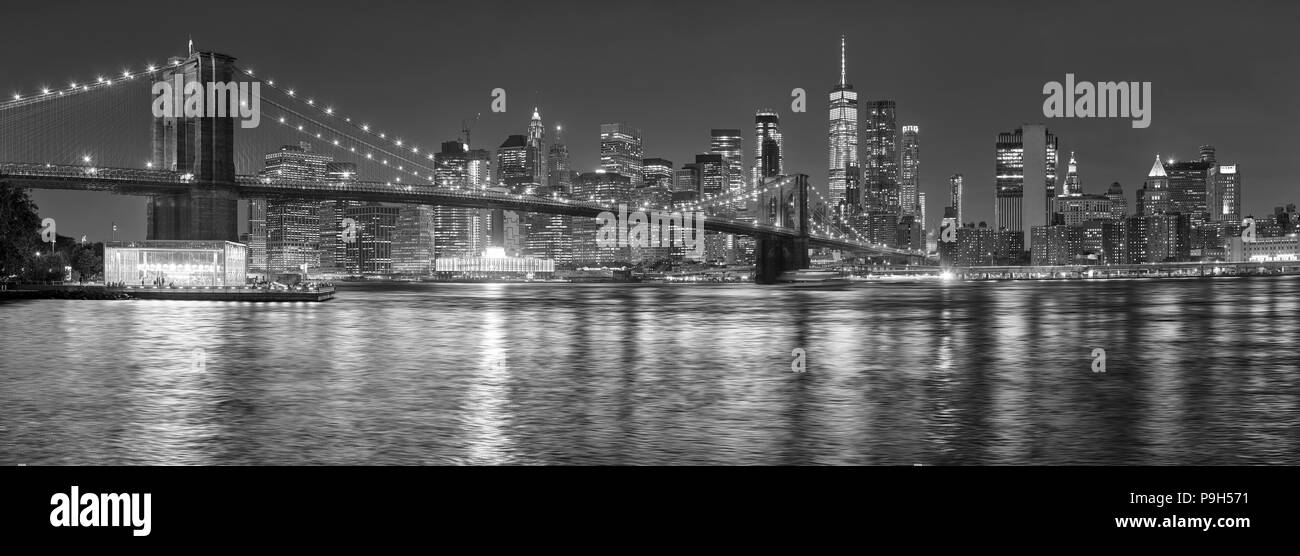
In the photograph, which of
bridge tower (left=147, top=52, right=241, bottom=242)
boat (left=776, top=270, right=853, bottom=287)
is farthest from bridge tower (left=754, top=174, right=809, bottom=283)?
bridge tower (left=147, top=52, right=241, bottom=242)

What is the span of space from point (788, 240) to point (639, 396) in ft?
306

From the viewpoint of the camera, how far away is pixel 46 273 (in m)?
79.0

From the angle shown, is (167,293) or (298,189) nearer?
(167,293)

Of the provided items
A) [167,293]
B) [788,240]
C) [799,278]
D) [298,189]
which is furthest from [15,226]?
[788,240]

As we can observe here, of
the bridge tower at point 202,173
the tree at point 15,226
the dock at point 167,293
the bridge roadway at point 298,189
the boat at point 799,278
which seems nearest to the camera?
the tree at point 15,226

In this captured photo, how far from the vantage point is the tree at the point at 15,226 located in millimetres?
58531

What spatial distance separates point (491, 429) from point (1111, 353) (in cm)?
2101

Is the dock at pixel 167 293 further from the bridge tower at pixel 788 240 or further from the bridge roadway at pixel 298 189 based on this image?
the bridge tower at pixel 788 240

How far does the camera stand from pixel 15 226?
6066cm

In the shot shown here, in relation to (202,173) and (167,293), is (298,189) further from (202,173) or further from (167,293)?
(167,293)

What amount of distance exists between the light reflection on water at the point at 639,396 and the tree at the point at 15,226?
84.9ft

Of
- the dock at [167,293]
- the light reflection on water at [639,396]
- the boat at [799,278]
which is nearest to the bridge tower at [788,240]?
the boat at [799,278]
